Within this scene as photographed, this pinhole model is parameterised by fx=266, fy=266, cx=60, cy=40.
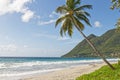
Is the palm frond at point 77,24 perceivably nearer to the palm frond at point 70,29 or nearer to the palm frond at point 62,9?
the palm frond at point 70,29

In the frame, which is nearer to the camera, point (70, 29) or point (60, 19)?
point (60, 19)

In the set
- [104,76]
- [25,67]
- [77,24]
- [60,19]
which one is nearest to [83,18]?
[77,24]

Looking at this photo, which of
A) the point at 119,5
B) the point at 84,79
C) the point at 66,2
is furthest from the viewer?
the point at 66,2

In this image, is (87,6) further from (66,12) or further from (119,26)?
(119,26)

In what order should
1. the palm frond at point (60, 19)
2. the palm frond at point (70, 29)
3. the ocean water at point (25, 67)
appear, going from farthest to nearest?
the ocean water at point (25, 67) → the palm frond at point (70, 29) → the palm frond at point (60, 19)

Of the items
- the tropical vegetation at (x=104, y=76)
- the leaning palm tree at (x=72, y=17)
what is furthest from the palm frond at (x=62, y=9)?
the tropical vegetation at (x=104, y=76)

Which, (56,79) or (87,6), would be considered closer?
(56,79)

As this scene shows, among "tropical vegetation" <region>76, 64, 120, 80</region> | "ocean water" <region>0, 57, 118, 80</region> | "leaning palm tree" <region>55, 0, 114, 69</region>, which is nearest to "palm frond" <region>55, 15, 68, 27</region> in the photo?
"leaning palm tree" <region>55, 0, 114, 69</region>

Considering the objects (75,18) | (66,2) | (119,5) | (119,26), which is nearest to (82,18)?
(75,18)

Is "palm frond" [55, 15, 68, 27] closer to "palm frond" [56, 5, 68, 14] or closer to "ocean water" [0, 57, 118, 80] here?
"palm frond" [56, 5, 68, 14]

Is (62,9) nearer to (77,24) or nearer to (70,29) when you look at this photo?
(77,24)

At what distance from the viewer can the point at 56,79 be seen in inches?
910

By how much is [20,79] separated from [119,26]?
33.4 feet

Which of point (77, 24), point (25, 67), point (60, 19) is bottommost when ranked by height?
point (25, 67)
